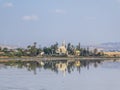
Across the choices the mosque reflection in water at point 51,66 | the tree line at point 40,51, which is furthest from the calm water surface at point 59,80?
the tree line at point 40,51

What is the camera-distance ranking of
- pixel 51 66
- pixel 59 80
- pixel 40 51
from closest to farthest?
pixel 59 80 < pixel 51 66 < pixel 40 51

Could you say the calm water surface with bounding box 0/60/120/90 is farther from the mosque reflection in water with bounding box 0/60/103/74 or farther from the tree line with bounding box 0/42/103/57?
the tree line with bounding box 0/42/103/57

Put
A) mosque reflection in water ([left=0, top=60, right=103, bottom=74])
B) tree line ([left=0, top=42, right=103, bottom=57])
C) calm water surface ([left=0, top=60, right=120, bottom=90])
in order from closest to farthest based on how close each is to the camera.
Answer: calm water surface ([left=0, top=60, right=120, bottom=90]) → mosque reflection in water ([left=0, top=60, right=103, bottom=74]) → tree line ([left=0, top=42, right=103, bottom=57])

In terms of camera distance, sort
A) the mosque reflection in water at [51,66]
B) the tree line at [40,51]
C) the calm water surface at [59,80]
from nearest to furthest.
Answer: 1. the calm water surface at [59,80]
2. the mosque reflection in water at [51,66]
3. the tree line at [40,51]

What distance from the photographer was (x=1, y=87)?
22.3 m

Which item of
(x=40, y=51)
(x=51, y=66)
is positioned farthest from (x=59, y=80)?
(x=40, y=51)

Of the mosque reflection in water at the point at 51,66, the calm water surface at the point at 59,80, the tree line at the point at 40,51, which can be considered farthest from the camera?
the tree line at the point at 40,51

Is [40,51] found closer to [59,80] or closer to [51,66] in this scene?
[51,66]

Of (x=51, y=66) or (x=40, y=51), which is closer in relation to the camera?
(x=51, y=66)

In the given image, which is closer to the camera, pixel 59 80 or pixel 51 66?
pixel 59 80

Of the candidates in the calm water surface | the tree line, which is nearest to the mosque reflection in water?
Answer: the calm water surface

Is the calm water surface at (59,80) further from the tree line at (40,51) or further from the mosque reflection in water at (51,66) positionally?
the tree line at (40,51)

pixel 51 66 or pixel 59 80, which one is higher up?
pixel 51 66

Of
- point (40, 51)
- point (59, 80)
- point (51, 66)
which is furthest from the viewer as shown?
point (40, 51)
